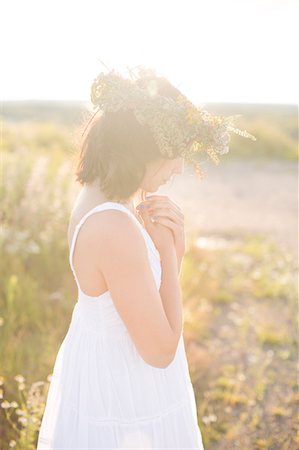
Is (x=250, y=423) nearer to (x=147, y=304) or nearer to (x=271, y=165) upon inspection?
(x=147, y=304)

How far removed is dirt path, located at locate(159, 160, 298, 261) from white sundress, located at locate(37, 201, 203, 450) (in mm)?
4339

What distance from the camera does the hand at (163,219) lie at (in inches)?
78.0

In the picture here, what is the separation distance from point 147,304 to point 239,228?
306 inches

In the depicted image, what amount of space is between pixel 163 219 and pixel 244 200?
10.5m

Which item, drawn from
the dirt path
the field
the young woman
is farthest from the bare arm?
the dirt path

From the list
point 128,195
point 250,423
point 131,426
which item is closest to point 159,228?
point 128,195

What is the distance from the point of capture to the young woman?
1.74 meters

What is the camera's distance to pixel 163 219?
6.52 ft

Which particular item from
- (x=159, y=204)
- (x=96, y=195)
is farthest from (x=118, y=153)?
→ (x=159, y=204)

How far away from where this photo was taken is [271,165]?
19.4 m

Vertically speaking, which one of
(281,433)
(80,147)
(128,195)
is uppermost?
(80,147)

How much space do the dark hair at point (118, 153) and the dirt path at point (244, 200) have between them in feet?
14.5

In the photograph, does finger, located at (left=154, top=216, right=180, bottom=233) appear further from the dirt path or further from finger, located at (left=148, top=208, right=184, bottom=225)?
the dirt path

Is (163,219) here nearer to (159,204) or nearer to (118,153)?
(159,204)
